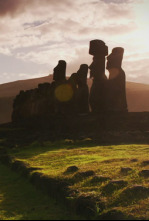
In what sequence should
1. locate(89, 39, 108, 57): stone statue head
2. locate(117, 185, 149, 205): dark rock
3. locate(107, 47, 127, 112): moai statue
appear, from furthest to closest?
locate(89, 39, 108, 57): stone statue head
locate(107, 47, 127, 112): moai statue
locate(117, 185, 149, 205): dark rock

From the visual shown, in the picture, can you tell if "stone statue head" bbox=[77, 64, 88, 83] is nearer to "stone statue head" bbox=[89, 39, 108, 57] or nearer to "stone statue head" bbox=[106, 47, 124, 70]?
"stone statue head" bbox=[89, 39, 108, 57]

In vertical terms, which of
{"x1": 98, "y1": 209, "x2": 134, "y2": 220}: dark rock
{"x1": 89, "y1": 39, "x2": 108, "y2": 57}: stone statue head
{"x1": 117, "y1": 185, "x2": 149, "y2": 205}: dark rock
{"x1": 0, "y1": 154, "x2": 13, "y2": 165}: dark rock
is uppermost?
{"x1": 89, "y1": 39, "x2": 108, "y2": 57}: stone statue head

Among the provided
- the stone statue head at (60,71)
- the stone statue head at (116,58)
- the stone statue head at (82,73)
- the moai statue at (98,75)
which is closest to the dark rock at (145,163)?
the moai statue at (98,75)

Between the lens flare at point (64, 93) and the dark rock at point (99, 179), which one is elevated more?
the lens flare at point (64, 93)

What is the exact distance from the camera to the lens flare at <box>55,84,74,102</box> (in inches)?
1486

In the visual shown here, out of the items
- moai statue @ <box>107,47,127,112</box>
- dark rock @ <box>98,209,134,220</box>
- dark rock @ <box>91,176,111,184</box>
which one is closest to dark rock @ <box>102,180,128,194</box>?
Answer: dark rock @ <box>91,176,111,184</box>

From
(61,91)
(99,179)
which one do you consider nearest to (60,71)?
(61,91)

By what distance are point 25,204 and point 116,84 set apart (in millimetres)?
25191

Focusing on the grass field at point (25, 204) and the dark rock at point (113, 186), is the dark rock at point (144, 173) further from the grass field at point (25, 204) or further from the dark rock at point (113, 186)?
the grass field at point (25, 204)

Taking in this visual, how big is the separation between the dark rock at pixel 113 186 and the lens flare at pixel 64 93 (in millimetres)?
27325

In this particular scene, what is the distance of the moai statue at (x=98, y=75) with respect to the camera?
3500 centimetres

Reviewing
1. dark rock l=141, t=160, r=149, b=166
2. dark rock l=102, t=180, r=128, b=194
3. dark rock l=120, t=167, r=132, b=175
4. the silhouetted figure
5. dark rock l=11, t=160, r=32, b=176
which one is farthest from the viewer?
the silhouetted figure

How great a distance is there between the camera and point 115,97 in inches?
1363

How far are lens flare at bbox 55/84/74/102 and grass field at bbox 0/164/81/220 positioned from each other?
23.9 m
